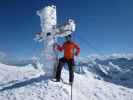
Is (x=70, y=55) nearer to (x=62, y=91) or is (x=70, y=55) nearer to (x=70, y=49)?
(x=70, y=49)

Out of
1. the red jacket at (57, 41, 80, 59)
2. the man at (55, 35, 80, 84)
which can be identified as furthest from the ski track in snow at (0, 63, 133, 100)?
the red jacket at (57, 41, 80, 59)

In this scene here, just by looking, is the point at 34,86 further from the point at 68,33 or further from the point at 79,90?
the point at 68,33

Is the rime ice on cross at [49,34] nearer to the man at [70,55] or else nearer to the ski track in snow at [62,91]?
the man at [70,55]

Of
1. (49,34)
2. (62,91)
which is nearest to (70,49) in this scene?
(49,34)

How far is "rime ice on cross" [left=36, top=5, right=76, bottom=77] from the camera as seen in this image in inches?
488

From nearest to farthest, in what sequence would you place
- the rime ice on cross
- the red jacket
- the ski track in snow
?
the ski track in snow → the red jacket → the rime ice on cross

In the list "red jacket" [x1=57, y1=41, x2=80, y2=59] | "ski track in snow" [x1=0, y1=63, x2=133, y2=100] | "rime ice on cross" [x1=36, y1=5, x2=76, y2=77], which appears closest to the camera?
"ski track in snow" [x1=0, y1=63, x2=133, y2=100]

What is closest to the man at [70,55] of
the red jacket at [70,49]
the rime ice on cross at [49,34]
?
the red jacket at [70,49]

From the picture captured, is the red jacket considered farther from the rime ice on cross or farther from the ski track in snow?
the ski track in snow

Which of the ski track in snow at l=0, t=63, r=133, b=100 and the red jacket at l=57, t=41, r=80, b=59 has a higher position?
the red jacket at l=57, t=41, r=80, b=59

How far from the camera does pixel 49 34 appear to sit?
1256cm

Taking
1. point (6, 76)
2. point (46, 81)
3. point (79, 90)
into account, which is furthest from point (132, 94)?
point (6, 76)

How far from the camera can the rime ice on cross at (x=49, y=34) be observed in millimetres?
12391

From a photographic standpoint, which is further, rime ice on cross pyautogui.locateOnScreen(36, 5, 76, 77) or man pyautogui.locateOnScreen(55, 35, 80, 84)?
rime ice on cross pyautogui.locateOnScreen(36, 5, 76, 77)
